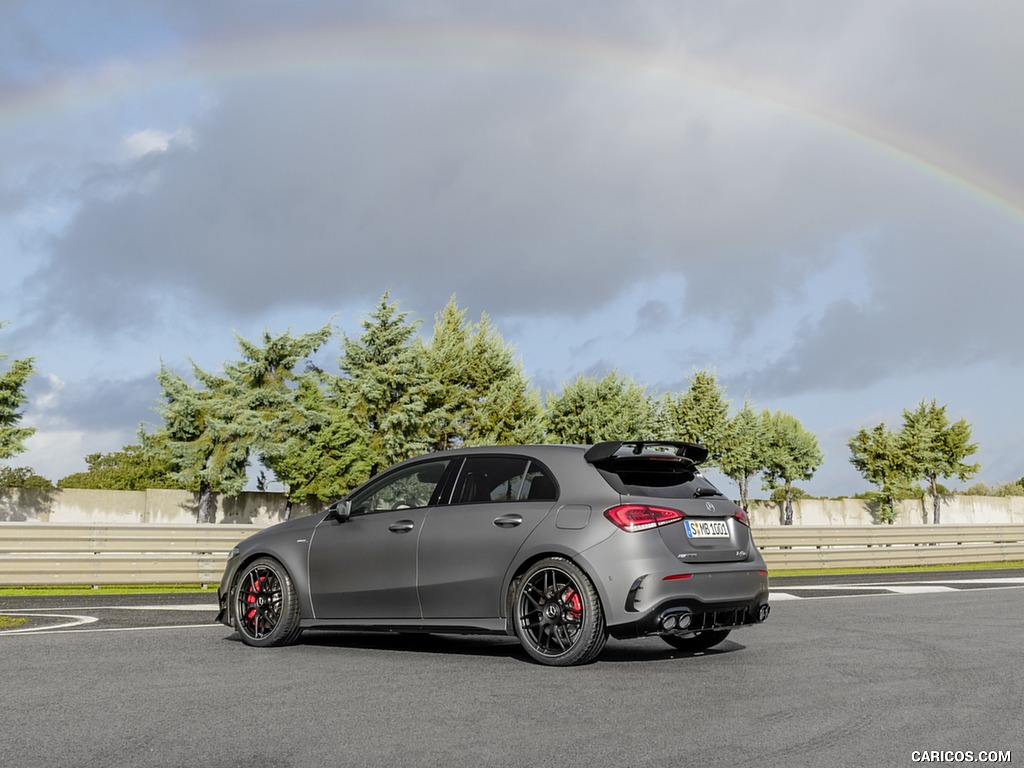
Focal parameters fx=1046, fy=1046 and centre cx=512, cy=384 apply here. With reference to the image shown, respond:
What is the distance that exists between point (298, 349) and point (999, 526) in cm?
3241

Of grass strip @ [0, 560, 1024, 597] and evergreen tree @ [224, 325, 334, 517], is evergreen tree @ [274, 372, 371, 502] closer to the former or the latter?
evergreen tree @ [224, 325, 334, 517]

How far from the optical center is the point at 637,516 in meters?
7.50

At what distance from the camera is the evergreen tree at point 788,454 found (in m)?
77.4

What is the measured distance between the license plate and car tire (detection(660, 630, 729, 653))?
3.70ft

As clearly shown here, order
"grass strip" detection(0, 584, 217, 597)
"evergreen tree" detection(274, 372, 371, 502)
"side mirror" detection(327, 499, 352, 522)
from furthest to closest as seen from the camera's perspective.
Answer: "evergreen tree" detection(274, 372, 371, 502) < "grass strip" detection(0, 584, 217, 597) < "side mirror" detection(327, 499, 352, 522)

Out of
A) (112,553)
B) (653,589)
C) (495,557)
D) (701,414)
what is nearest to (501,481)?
(495,557)


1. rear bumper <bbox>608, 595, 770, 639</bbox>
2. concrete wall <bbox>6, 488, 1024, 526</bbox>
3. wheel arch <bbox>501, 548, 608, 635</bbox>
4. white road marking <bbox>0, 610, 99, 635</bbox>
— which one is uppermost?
concrete wall <bbox>6, 488, 1024, 526</bbox>

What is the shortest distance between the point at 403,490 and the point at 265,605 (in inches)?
63.0

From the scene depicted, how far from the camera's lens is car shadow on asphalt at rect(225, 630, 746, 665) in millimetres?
8242

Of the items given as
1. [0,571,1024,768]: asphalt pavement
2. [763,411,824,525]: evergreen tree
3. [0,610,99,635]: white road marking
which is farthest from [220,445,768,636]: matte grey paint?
[763,411,824,525]: evergreen tree

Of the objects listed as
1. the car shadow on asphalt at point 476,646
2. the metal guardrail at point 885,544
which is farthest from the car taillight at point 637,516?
the metal guardrail at point 885,544

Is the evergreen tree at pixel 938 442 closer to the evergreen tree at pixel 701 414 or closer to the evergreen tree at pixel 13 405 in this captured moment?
the evergreen tree at pixel 701 414

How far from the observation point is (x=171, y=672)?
7273 mm

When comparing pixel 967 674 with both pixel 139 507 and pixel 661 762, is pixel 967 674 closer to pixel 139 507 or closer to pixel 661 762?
pixel 661 762
